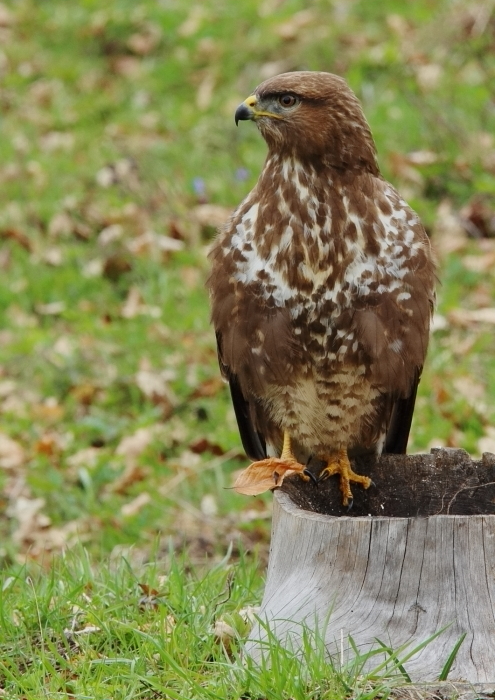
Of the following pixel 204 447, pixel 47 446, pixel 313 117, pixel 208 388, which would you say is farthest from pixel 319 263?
pixel 47 446

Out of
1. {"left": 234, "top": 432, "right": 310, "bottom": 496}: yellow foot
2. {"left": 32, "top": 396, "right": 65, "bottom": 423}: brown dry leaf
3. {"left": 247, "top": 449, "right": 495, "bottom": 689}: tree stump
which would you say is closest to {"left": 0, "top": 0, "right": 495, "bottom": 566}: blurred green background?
{"left": 32, "top": 396, "right": 65, "bottom": 423}: brown dry leaf

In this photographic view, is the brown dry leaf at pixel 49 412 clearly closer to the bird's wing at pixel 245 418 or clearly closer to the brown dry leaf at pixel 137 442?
the brown dry leaf at pixel 137 442

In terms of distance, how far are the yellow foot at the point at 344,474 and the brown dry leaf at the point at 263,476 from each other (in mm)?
321

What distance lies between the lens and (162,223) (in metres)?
8.01

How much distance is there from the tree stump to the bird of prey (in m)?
0.48

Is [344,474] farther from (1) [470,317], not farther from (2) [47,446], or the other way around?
(1) [470,317]

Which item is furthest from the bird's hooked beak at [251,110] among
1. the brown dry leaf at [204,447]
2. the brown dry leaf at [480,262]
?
the brown dry leaf at [480,262]

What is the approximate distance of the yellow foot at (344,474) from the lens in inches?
165

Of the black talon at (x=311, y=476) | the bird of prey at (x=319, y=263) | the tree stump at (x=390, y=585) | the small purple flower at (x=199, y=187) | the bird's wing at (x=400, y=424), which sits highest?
the small purple flower at (x=199, y=187)

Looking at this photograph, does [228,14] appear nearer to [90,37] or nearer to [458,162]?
[90,37]

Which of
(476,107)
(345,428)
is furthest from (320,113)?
(476,107)

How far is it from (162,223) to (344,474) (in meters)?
Answer: 4.08

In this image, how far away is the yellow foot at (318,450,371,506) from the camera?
4.20 meters

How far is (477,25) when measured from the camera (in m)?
8.83
